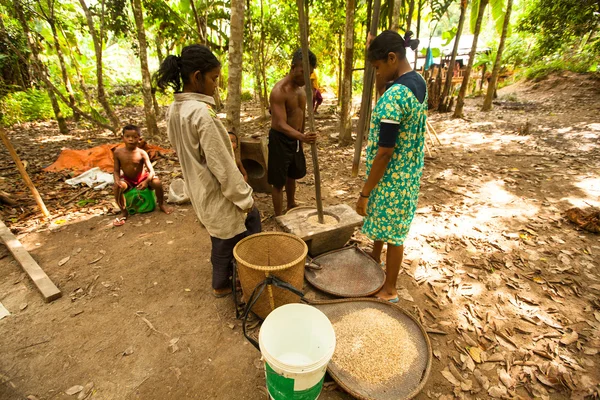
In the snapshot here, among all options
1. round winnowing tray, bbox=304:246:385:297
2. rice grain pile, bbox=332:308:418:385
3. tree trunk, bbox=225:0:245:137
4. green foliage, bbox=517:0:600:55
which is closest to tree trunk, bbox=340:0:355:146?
tree trunk, bbox=225:0:245:137

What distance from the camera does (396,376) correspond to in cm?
198

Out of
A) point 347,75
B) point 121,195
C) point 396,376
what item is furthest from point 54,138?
point 396,376

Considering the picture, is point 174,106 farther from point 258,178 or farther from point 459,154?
point 459,154

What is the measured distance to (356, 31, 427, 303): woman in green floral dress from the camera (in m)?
1.94

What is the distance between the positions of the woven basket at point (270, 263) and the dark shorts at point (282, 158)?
129cm

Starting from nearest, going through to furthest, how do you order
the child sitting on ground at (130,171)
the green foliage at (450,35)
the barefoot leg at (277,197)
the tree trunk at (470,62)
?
the barefoot leg at (277,197), the child sitting on ground at (130,171), the tree trunk at (470,62), the green foliage at (450,35)

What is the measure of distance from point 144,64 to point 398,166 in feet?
22.5

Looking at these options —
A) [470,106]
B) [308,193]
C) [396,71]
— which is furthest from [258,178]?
[470,106]

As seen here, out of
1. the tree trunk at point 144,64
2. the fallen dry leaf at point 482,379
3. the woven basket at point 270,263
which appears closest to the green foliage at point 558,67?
the fallen dry leaf at point 482,379

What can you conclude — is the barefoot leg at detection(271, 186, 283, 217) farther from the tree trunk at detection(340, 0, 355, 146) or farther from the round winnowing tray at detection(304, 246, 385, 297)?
the tree trunk at detection(340, 0, 355, 146)

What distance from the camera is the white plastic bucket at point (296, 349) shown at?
4.83 feet

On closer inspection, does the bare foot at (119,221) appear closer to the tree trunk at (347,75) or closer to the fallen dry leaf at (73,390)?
the fallen dry leaf at (73,390)

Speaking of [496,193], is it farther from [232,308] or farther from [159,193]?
[159,193]

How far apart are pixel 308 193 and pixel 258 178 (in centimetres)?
88
